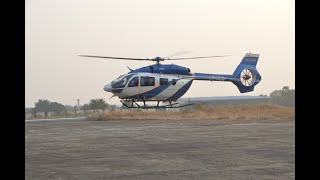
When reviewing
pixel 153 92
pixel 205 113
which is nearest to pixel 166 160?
pixel 153 92

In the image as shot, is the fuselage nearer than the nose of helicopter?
Yes

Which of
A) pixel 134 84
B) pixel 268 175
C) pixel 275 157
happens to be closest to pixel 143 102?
pixel 134 84

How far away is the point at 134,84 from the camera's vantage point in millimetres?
32281

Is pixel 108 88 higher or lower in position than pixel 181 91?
higher

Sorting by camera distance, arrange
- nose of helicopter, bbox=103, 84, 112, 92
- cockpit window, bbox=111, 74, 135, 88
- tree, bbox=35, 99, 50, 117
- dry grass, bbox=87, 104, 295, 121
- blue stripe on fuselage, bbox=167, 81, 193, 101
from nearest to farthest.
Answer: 1. cockpit window, bbox=111, 74, 135, 88
2. nose of helicopter, bbox=103, 84, 112, 92
3. dry grass, bbox=87, 104, 295, 121
4. blue stripe on fuselage, bbox=167, 81, 193, 101
5. tree, bbox=35, 99, 50, 117

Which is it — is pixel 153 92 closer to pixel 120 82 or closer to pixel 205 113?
pixel 120 82

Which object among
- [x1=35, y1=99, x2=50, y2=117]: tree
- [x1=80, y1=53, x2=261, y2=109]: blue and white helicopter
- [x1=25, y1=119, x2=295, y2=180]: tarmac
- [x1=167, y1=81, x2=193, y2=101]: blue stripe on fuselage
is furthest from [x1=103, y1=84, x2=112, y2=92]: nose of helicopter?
[x1=35, y1=99, x2=50, y2=117]: tree

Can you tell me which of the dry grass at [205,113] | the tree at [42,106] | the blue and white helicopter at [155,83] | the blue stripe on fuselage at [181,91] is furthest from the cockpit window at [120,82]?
the tree at [42,106]

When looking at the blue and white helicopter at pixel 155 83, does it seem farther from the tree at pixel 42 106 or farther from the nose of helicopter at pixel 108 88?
the tree at pixel 42 106

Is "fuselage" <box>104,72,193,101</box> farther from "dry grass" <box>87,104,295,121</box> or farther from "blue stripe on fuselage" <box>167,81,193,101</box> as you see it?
"dry grass" <box>87,104,295,121</box>

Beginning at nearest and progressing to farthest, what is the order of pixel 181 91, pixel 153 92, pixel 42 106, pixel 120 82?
pixel 120 82, pixel 153 92, pixel 181 91, pixel 42 106
